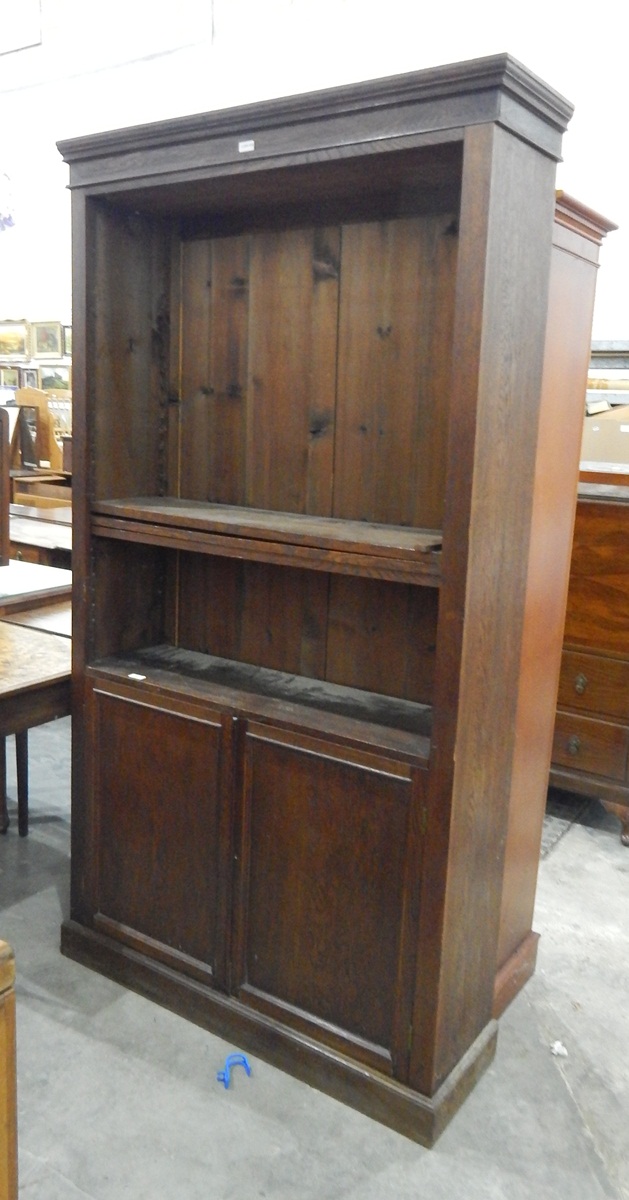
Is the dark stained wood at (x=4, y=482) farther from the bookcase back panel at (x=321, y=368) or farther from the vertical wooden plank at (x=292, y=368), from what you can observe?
the vertical wooden plank at (x=292, y=368)

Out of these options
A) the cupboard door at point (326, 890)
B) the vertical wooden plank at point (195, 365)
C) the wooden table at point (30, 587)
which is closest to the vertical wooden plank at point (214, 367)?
the vertical wooden plank at point (195, 365)

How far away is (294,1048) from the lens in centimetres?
198

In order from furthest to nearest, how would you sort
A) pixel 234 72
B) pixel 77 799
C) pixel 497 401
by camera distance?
pixel 234 72 < pixel 77 799 < pixel 497 401

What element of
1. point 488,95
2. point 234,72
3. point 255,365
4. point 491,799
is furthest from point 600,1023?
point 234,72

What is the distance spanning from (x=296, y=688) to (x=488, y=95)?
121 cm

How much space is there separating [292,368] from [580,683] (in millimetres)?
1675

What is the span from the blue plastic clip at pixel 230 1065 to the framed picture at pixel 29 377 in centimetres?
513

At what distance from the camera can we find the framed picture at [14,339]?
6.09 metres

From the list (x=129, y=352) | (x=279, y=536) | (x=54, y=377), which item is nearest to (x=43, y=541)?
(x=129, y=352)

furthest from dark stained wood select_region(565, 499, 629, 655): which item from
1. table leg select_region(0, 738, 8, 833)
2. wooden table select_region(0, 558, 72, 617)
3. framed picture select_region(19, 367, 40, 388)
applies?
framed picture select_region(19, 367, 40, 388)

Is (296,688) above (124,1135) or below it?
above

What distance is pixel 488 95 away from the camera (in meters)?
1.48

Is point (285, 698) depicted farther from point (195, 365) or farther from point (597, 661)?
point (597, 661)

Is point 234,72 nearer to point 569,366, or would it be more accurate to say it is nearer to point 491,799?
point 569,366
